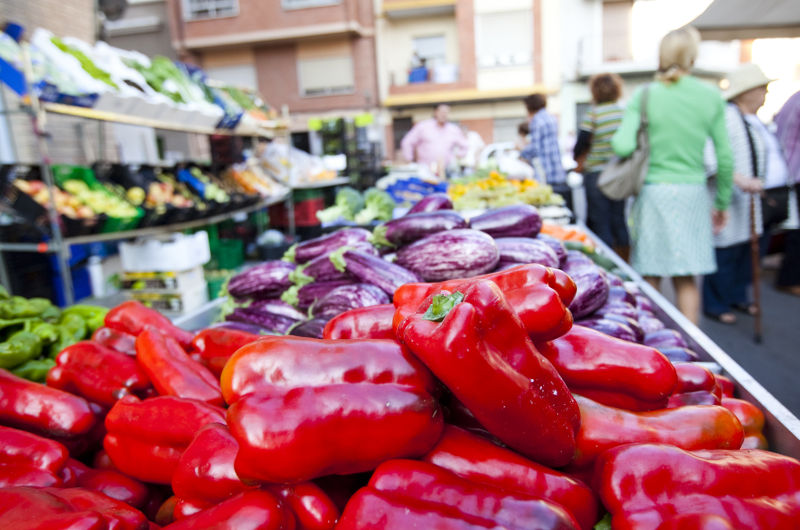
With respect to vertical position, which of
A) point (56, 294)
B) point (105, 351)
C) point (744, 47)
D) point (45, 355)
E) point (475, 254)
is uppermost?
point (744, 47)

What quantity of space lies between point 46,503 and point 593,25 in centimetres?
2718

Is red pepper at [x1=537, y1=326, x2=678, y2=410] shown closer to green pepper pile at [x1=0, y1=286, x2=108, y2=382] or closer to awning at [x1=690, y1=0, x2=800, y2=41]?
green pepper pile at [x1=0, y1=286, x2=108, y2=382]

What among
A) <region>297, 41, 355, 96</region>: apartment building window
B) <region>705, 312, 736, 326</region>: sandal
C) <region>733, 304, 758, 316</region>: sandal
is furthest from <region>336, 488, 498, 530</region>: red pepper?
<region>297, 41, 355, 96</region>: apartment building window

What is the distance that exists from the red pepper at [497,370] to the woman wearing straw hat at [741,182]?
4534 millimetres

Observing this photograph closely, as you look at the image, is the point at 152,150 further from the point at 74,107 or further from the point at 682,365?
the point at 682,365

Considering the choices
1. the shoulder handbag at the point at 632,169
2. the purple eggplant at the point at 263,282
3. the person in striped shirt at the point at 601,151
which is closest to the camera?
the purple eggplant at the point at 263,282

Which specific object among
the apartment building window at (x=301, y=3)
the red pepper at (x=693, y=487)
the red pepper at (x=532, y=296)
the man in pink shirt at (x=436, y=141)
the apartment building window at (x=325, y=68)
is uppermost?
the apartment building window at (x=301, y=3)

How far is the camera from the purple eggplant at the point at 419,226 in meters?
2.30

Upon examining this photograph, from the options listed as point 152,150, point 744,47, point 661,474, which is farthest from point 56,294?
point 744,47

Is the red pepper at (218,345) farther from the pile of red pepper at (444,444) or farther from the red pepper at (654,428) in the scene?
the red pepper at (654,428)

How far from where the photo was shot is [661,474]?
101cm

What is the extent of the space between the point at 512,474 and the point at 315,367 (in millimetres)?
444

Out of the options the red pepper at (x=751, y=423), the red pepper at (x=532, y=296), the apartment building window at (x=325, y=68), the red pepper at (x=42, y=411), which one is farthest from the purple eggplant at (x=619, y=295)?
the apartment building window at (x=325, y=68)

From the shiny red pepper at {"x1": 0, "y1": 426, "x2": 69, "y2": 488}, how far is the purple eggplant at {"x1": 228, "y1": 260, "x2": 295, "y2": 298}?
1164mm
